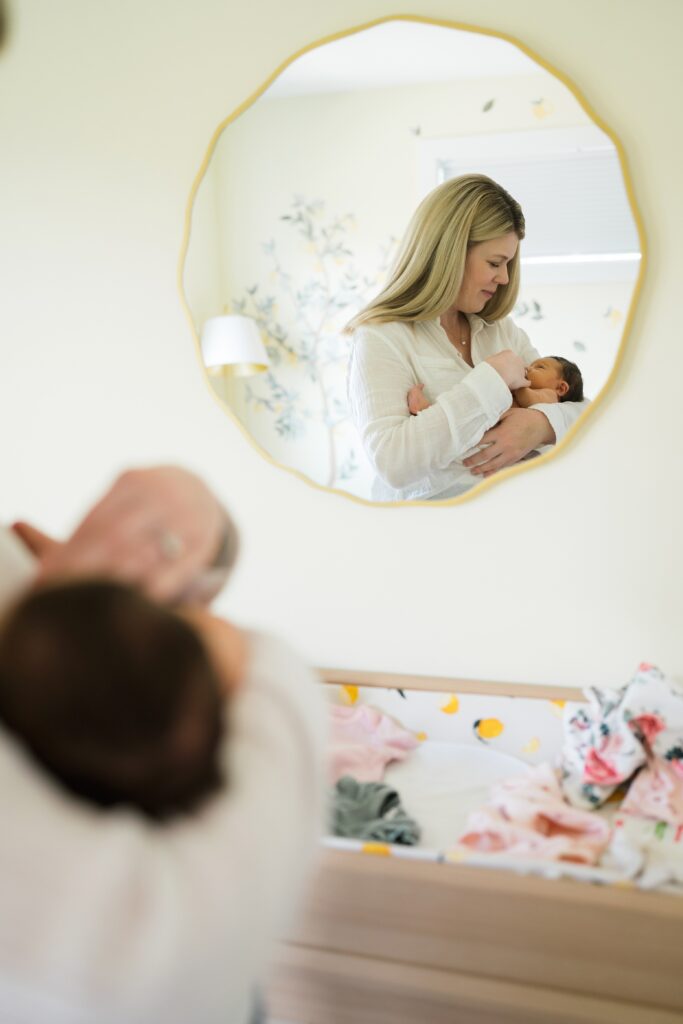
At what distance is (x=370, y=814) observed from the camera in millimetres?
1634

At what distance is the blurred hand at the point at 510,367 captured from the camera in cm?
184

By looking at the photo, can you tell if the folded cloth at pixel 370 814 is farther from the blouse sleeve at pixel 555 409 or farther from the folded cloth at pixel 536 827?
the blouse sleeve at pixel 555 409

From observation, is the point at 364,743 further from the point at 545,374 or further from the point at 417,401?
the point at 545,374

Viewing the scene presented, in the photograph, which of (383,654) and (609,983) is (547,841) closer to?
(609,983)

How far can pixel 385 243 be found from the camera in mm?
1892

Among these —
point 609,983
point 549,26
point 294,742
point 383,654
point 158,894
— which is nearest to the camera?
point 158,894

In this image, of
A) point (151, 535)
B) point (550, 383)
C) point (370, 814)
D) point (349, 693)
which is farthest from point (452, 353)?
point (151, 535)

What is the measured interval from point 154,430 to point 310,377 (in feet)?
1.35

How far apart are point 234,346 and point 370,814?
1020 millimetres

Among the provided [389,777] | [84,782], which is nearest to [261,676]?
[84,782]

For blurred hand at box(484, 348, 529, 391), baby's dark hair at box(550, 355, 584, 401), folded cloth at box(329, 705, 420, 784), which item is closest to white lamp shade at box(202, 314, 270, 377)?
blurred hand at box(484, 348, 529, 391)

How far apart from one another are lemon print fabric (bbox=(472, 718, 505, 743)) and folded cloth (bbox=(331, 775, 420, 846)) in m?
0.29

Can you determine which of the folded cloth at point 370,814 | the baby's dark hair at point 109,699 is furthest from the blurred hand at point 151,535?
the folded cloth at point 370,814

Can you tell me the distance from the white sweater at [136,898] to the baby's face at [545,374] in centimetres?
128
